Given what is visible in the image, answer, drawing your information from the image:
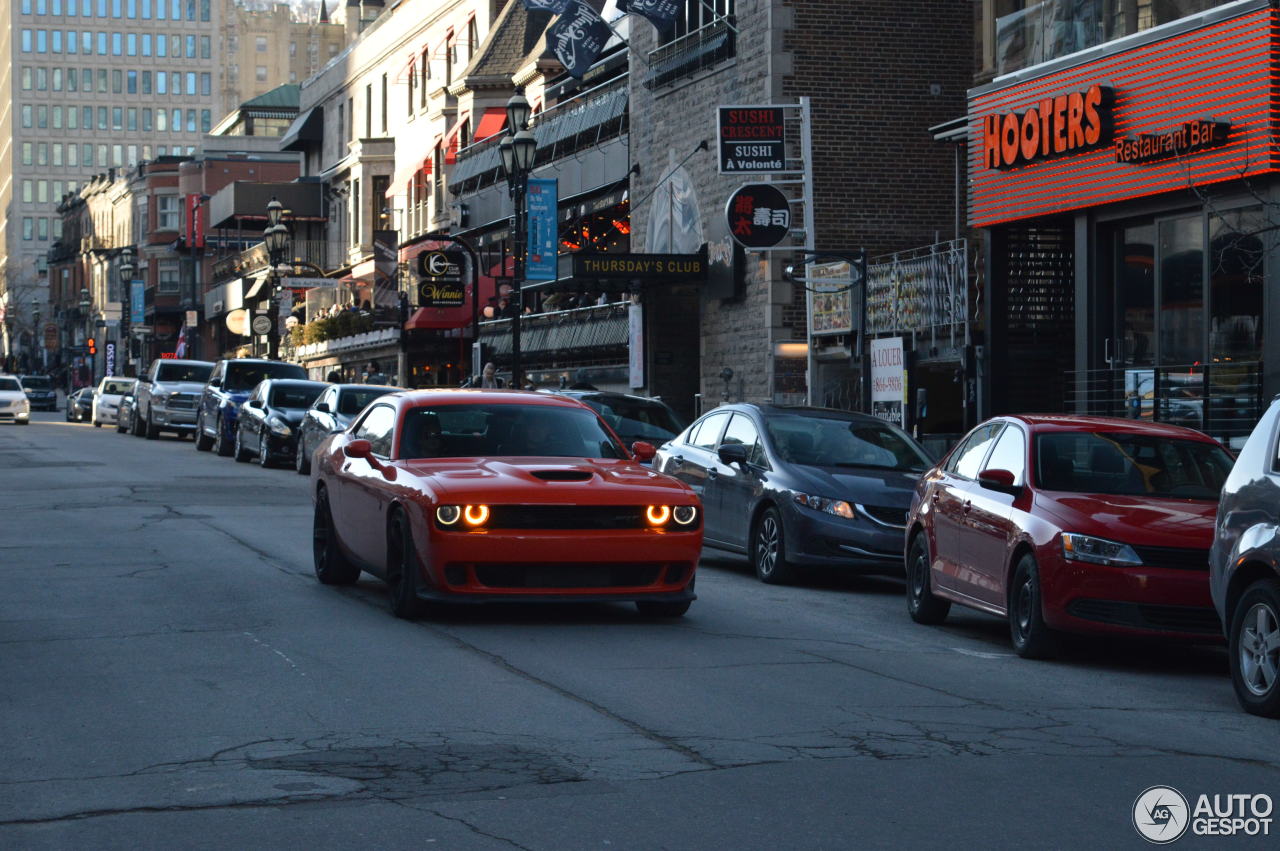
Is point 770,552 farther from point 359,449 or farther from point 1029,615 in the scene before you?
point 1029,615

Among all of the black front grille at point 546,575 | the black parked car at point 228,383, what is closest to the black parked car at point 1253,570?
the black front grille at point 546,575

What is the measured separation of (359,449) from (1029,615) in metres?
4.61

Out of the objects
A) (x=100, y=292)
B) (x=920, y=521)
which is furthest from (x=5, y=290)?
(x=920, y=521)

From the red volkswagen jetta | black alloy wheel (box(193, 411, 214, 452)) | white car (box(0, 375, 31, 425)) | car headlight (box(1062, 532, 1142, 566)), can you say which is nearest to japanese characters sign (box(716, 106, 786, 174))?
black alloy wheel (box(193, 411, 214, 452))

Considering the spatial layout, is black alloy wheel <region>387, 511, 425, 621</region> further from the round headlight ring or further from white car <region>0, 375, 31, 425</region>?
white car <region>0, 375, 31, 425</region>

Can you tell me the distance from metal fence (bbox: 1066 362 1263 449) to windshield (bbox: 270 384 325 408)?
1397 centimetres

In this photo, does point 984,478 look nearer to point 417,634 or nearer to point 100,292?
point 417,634

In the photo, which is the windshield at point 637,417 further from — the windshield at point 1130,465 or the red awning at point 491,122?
the red awning at point 491,122

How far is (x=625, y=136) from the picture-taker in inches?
1549

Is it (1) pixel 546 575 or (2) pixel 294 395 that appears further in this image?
(2) pixel 294 395

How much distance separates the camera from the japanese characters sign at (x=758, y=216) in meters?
29.3

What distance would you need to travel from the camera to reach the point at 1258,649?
9.40 m

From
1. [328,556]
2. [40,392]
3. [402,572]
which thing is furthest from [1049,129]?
[40,392]

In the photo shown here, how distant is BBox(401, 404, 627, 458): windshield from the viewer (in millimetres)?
12797
